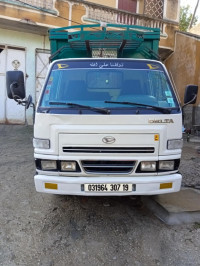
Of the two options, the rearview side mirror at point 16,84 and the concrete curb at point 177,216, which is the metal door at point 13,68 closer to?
the rearview side mirror at point 16,84

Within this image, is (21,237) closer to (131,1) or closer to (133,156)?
(133,156)

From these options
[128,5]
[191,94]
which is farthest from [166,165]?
[128,5]

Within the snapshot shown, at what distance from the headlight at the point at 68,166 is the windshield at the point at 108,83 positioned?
2.70ft

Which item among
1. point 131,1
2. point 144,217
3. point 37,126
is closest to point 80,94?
point 37,126

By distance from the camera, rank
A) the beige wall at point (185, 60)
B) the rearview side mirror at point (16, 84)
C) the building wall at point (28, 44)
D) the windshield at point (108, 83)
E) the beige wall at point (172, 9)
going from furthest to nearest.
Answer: the beige wall at point (172, 9) < the beige wall at point (185, 60) < the building wall at point (28, 44) < the rearview side mirror at point (16, 84) < the windshield at point (108, 83)

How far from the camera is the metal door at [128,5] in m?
11.0

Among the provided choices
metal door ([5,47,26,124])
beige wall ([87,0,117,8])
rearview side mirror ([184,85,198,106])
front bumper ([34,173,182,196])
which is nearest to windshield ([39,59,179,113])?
rearview side mirror ([184,85,198,106])

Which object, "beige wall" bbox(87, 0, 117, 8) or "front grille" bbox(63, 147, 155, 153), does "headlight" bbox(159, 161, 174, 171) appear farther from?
"beige wall" bbox(87, 0, 117, 8)

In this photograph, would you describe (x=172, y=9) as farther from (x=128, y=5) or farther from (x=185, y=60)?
(x=185, y=60)

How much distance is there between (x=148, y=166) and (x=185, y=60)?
9.24m

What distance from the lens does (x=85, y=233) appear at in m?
3.00

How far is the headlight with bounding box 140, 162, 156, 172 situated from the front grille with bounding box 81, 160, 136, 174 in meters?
0.12

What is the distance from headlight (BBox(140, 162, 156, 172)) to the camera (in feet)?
9.45

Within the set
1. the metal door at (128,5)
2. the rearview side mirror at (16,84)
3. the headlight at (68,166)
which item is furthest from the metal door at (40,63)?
the headlight at (68,166)
